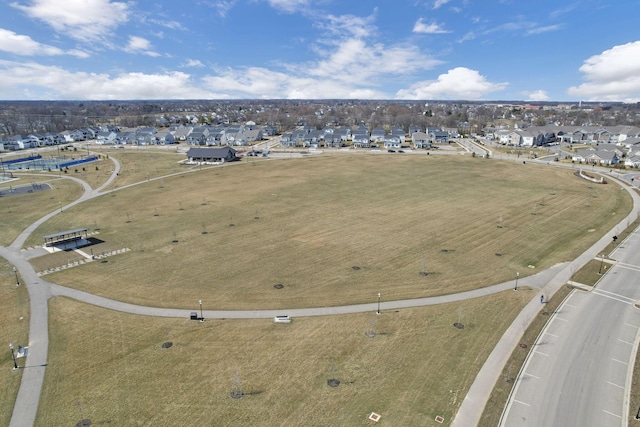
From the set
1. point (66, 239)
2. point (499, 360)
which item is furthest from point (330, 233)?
point (66, 239)

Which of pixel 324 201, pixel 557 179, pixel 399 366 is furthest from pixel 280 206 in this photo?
pixel 557 179

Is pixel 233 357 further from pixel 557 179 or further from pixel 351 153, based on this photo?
pixel 351 153

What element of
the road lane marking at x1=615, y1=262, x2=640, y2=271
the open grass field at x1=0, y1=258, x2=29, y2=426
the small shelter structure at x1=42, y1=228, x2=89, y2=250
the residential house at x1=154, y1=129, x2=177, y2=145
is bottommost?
the open grass field at x1=0, y1=258, x2=29, y2=426

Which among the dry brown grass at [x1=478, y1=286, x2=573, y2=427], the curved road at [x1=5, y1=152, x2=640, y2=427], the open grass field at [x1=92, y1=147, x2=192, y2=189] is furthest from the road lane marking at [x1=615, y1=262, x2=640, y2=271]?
the open grass field at [x1=92, y1=147, x2=192, y2=189]

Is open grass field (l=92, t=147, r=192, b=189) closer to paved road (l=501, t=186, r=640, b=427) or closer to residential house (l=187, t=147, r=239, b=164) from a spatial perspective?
residential house (l=187, t=147, r=239, b=164)

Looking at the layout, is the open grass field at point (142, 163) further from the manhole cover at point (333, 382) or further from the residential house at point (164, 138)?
the manhole cover at point (333, 382)

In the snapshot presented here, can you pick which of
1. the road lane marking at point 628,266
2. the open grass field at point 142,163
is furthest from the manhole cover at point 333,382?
the open grass field at point 142,163
